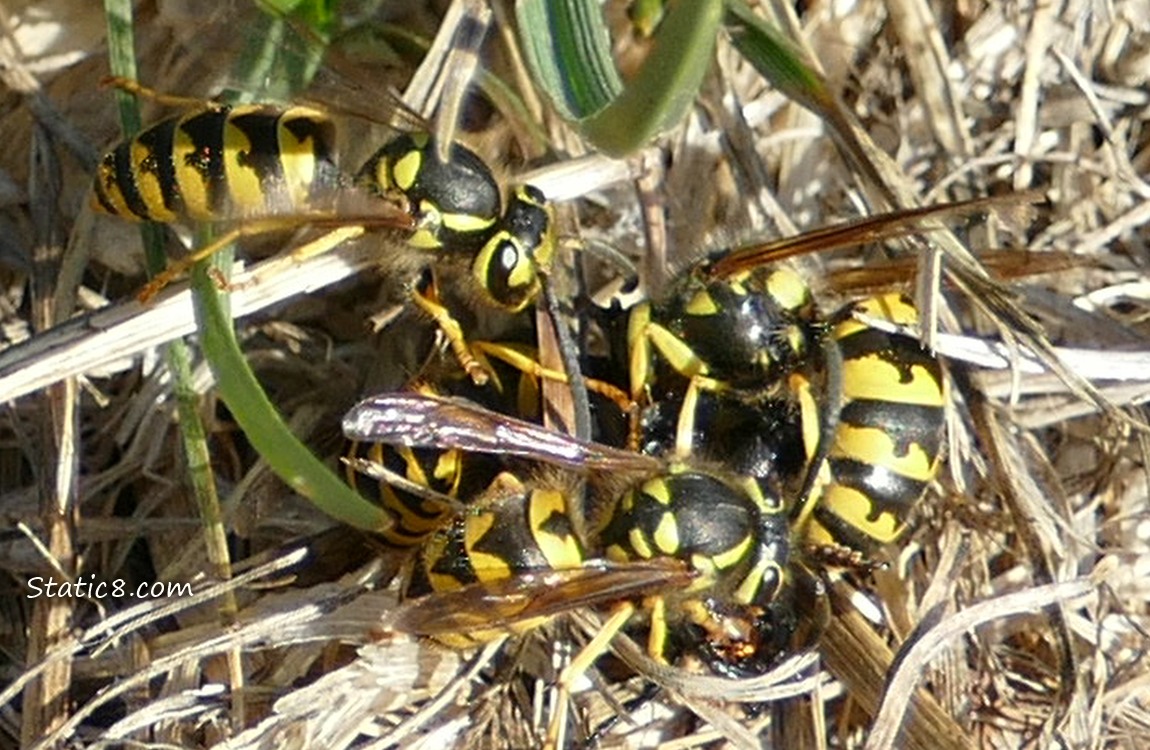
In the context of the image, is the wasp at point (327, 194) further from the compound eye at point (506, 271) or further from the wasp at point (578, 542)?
the wasp at point (578, 542)

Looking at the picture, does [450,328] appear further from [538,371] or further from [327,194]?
[327,194]

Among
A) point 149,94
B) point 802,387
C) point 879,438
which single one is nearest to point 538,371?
point 802,387

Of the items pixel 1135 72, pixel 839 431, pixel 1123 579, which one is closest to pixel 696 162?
pixel 839 431

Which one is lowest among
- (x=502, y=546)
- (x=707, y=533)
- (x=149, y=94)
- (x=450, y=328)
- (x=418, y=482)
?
(x=707, y=533)

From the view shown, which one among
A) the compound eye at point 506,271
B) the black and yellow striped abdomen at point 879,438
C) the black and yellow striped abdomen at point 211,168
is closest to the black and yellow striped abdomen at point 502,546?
the compound eye at point 506,271

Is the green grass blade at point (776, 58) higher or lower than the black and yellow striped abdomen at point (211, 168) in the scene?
lower

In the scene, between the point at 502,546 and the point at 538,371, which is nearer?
the point at 502,546

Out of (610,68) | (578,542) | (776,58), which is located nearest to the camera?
(610,68)
